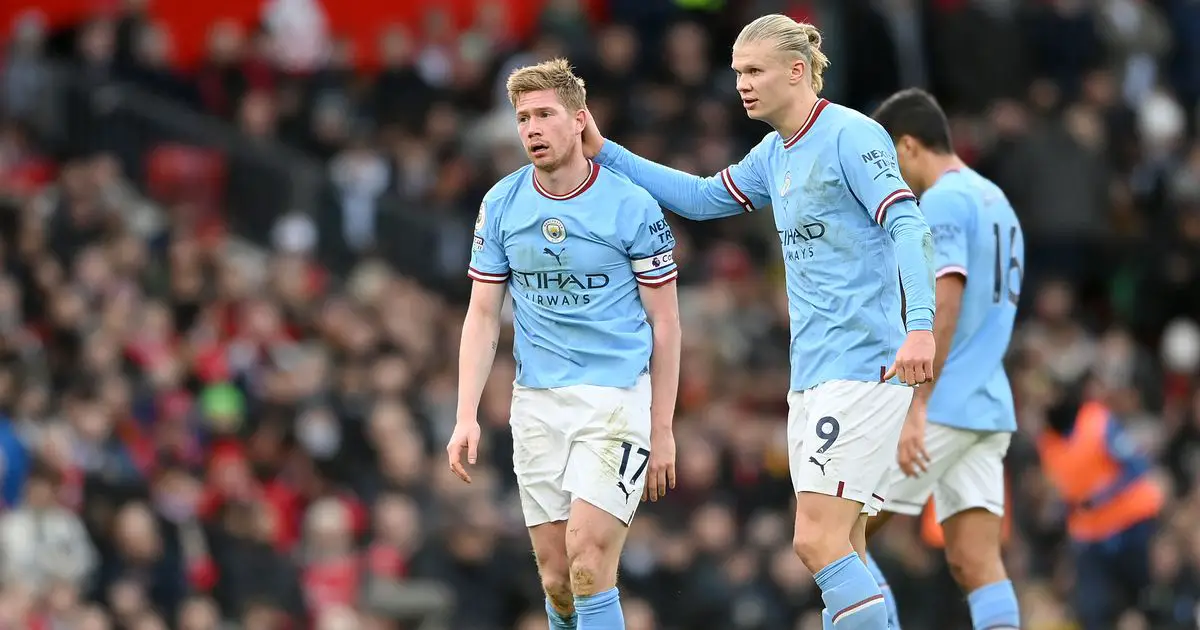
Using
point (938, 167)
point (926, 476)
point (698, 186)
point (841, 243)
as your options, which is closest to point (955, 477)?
point (926, 476)

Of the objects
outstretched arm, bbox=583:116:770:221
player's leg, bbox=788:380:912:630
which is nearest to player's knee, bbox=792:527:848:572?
player's leg, bbox=788:380:912:630

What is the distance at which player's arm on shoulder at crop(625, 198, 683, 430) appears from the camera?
8.72 m

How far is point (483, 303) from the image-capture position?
349 inches

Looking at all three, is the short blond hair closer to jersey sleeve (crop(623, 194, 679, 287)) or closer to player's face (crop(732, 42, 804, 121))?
jersey sleeve (crop(623, 194, 679, 287))

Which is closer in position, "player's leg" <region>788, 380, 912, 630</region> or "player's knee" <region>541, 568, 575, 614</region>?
"player's leg" <region>788, 380, 912, 630</region>

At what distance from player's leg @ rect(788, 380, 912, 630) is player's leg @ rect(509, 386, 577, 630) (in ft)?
3.37

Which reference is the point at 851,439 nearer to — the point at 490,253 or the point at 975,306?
the point at 975,306

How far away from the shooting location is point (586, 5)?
75.2 feet

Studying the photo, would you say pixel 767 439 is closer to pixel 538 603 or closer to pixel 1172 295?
pixel 538 603

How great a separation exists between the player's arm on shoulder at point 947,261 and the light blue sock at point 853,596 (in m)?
1.21

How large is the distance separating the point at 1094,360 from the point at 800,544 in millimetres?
12068

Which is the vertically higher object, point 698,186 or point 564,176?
point 564,176

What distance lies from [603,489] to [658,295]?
896 millimetres

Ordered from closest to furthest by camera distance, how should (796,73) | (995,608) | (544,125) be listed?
(796,73)
(544,125)
(995,608)
